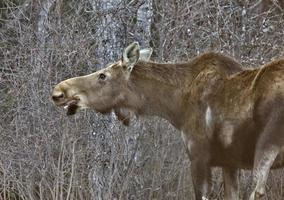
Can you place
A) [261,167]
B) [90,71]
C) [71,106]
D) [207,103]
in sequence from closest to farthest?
[261,167] < [207,103] < [71,106] < [90,71]

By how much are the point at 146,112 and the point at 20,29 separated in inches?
137

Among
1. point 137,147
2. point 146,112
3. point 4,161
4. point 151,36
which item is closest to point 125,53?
point 146,112

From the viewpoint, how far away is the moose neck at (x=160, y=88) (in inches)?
340

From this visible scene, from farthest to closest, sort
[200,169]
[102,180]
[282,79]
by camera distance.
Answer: [102,180] < [200,169] < [282,79]

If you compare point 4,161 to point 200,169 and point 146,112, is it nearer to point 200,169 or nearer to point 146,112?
point 146,112

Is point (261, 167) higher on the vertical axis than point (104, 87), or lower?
lower

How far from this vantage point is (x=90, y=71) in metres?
10.9

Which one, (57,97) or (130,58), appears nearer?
(57,97)

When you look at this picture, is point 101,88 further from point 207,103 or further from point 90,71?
point 90,71

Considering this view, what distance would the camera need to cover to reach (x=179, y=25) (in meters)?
11.0

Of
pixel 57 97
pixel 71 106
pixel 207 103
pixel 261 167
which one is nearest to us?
pixel 261 167

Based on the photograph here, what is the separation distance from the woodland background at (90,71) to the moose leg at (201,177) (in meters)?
1.01

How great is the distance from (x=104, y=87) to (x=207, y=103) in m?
1.17

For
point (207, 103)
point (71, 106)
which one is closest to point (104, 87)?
point (71, 106)
